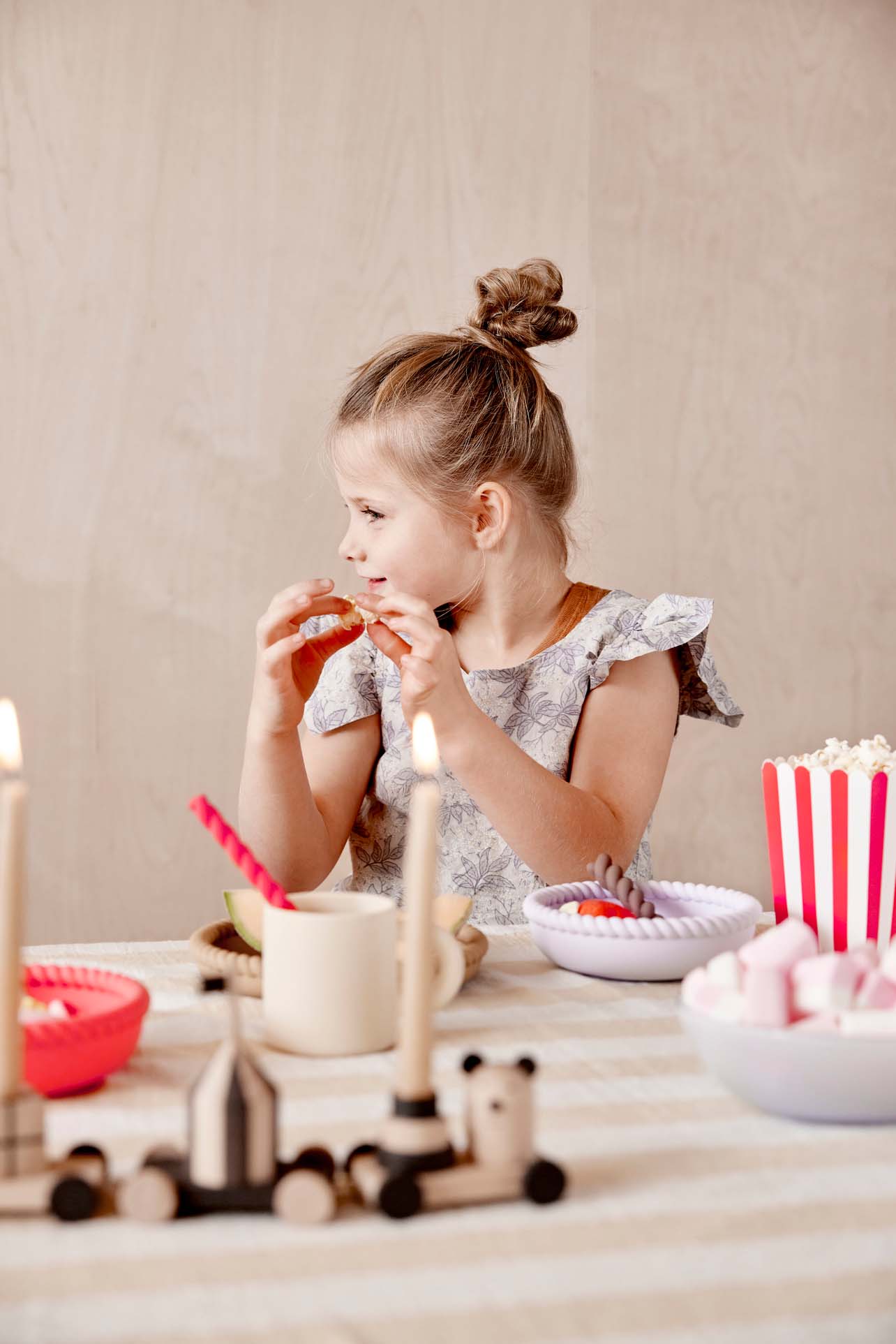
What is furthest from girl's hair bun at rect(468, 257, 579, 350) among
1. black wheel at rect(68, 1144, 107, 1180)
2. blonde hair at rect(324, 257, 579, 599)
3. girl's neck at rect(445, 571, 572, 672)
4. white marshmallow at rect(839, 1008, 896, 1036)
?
black wheel at rect(68, 1144, 107, 1180)

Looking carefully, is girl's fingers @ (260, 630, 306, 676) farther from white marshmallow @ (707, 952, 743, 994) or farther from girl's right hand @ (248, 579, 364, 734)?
white marshmallow @ (707, 952, 743, 994)

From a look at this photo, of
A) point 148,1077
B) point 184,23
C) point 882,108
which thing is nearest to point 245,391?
point 184,23

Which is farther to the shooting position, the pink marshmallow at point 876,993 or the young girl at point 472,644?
the young girl at point 472,644

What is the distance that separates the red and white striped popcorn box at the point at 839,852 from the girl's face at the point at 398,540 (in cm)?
69

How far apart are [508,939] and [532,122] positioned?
194 centimetres

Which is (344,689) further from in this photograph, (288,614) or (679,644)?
(679,644)

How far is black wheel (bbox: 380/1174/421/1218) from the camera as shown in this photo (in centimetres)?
49

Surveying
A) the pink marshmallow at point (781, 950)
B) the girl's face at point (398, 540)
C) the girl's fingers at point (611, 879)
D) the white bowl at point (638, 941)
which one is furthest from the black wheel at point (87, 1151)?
the girl's face at point (398, 540)

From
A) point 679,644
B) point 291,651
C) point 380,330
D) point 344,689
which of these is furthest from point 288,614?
point 380,330

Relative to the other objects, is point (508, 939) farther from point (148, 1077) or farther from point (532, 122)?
point (532, 122)

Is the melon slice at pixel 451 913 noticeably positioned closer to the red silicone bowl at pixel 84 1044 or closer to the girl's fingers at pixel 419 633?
the red silicone bowl at pixel 84 1044

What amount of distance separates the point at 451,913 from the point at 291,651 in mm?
530

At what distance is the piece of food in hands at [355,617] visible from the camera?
144 cm

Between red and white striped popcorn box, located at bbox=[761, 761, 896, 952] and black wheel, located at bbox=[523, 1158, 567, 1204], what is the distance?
45cm
